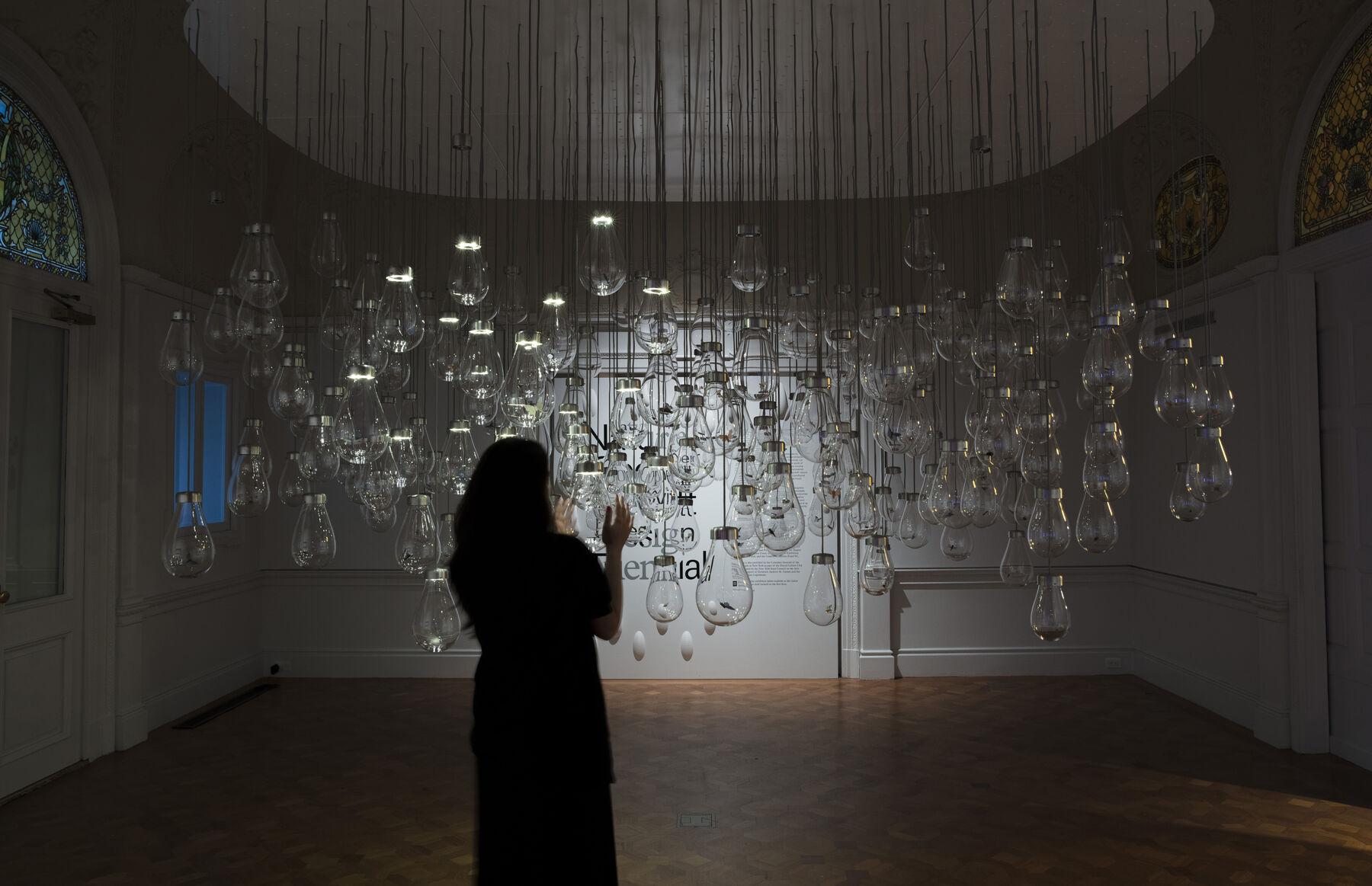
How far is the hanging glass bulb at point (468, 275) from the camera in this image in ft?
10.8

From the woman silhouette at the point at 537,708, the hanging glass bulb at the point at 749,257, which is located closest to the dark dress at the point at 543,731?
the woman silhouette at the point at 537,708

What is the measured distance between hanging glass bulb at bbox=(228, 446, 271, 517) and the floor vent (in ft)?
12.3

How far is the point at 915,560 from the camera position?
7.84m

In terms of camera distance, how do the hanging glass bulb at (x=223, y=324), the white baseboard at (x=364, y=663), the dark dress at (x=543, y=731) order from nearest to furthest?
the dark dress at (x=543, y=731)
the hanging glass bulb at (x=223, y=324)
the white baseboard at (x=364, y=663)

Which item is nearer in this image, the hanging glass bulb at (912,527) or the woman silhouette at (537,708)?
the woman silhouette at (537,708)

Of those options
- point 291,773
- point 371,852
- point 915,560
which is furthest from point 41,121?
point 915,560

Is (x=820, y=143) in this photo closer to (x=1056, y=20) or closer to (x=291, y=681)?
(x=1056, y=20)

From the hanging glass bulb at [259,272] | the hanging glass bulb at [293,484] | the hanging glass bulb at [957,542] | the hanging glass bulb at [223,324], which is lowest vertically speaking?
the hanging glass bulb at [957,542]

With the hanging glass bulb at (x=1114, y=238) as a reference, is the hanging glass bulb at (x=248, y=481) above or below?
below

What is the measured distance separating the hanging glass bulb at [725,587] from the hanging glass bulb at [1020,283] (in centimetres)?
144

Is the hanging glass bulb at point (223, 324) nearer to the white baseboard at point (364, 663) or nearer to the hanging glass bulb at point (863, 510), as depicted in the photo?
the hanging glass bulb at point (863, 510)

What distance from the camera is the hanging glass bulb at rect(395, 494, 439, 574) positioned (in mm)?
3178

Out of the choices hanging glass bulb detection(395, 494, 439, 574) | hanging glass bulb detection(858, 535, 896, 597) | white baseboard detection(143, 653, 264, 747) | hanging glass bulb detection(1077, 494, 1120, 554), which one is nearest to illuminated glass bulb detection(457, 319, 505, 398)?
hanging glass bulb detection(395, 494, 439, 574)

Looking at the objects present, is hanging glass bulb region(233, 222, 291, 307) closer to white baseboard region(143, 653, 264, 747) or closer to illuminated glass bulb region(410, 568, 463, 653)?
illuminated glass bulb region(410, 568, 463, 653)
